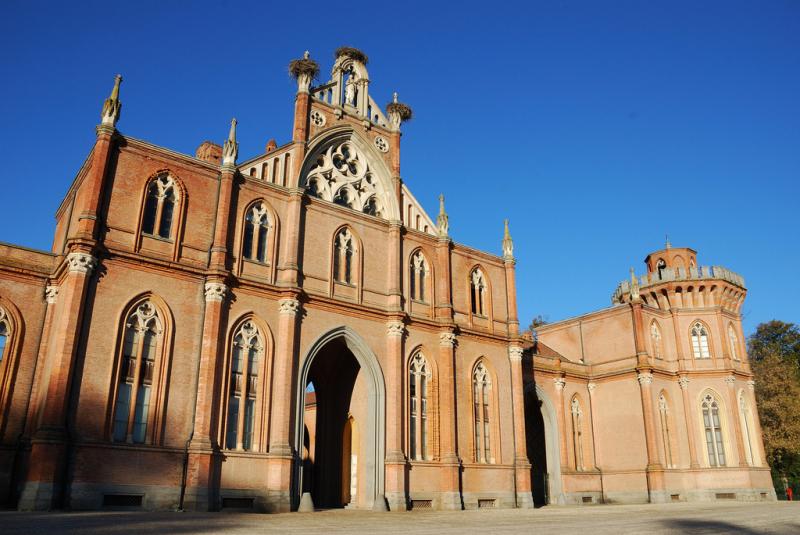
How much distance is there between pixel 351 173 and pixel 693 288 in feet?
91.0

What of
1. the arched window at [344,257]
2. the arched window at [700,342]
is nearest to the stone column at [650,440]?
the arched window at [700,342]

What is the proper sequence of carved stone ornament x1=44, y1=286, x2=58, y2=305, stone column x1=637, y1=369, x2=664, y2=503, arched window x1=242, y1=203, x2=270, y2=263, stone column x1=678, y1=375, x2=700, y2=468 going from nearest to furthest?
carved stone ornament x1=44, y1=286, x2=58, y2=305
arched window x1=242, y1=203, x2=270, y2=263
stone column x1=637, y1=369, x2=664, y2=503
stone column x1=678, y1=375, x2=700, y2=468

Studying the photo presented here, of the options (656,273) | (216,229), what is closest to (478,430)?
(216,229)

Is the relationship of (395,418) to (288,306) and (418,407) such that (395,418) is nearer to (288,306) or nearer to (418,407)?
(418,407)

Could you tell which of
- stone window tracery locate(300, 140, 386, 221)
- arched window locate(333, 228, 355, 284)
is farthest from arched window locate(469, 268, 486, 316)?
arched window locate(333, 228, 355, 284)

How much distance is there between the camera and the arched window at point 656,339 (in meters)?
45.1

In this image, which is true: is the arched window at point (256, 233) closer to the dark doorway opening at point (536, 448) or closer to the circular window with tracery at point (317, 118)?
the circular window with tracery at point (317, 118)

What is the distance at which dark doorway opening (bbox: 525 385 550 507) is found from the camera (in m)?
43.6

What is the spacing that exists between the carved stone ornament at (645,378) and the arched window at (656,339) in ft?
7.97

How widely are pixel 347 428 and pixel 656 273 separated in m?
27.9

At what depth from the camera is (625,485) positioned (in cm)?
4184

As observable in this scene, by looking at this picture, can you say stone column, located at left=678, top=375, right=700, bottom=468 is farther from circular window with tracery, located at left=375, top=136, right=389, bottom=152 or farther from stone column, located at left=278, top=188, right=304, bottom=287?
stone column, located at left=278, top=188, right=304, bottom=287

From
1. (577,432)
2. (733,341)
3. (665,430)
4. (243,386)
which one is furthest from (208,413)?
(733,341)

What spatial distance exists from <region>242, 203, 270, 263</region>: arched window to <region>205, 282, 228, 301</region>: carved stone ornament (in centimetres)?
250
